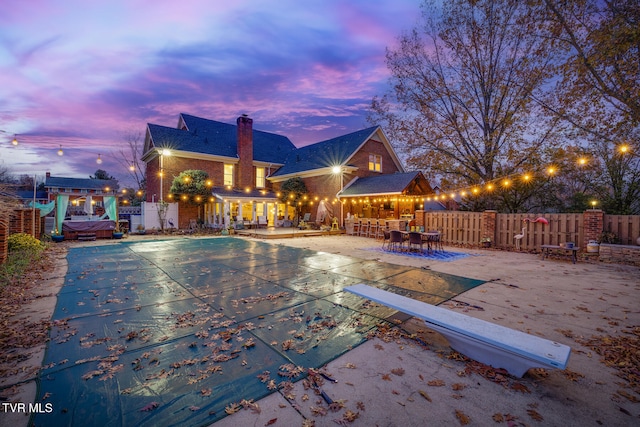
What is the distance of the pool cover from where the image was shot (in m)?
2.26

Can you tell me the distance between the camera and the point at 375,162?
2219 cm

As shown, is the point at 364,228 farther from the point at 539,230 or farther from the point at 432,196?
A: the point at 539,230

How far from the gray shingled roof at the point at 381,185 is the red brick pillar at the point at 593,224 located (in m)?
8.02

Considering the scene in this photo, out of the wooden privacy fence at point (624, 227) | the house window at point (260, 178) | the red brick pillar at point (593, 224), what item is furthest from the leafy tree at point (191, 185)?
the wooden privacy fence at point (624, 227)

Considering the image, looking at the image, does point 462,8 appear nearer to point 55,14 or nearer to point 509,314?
point 509,314

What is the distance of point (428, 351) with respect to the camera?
124 inches

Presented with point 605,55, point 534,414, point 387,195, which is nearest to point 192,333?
point 534,414

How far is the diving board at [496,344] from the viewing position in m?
2.30

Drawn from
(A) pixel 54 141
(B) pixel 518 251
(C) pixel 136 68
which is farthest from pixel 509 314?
(A) pixel 54 141

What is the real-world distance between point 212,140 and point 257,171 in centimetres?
→ 474

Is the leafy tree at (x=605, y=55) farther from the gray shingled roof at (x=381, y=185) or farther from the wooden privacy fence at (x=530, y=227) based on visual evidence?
the gray shingled roof at (x=381, y=185)

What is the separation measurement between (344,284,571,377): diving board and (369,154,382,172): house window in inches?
763

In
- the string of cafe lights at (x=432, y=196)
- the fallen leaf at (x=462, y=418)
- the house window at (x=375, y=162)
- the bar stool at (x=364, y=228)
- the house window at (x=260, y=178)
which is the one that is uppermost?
the house window at (x=375, y=162)

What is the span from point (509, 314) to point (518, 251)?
8.89m
